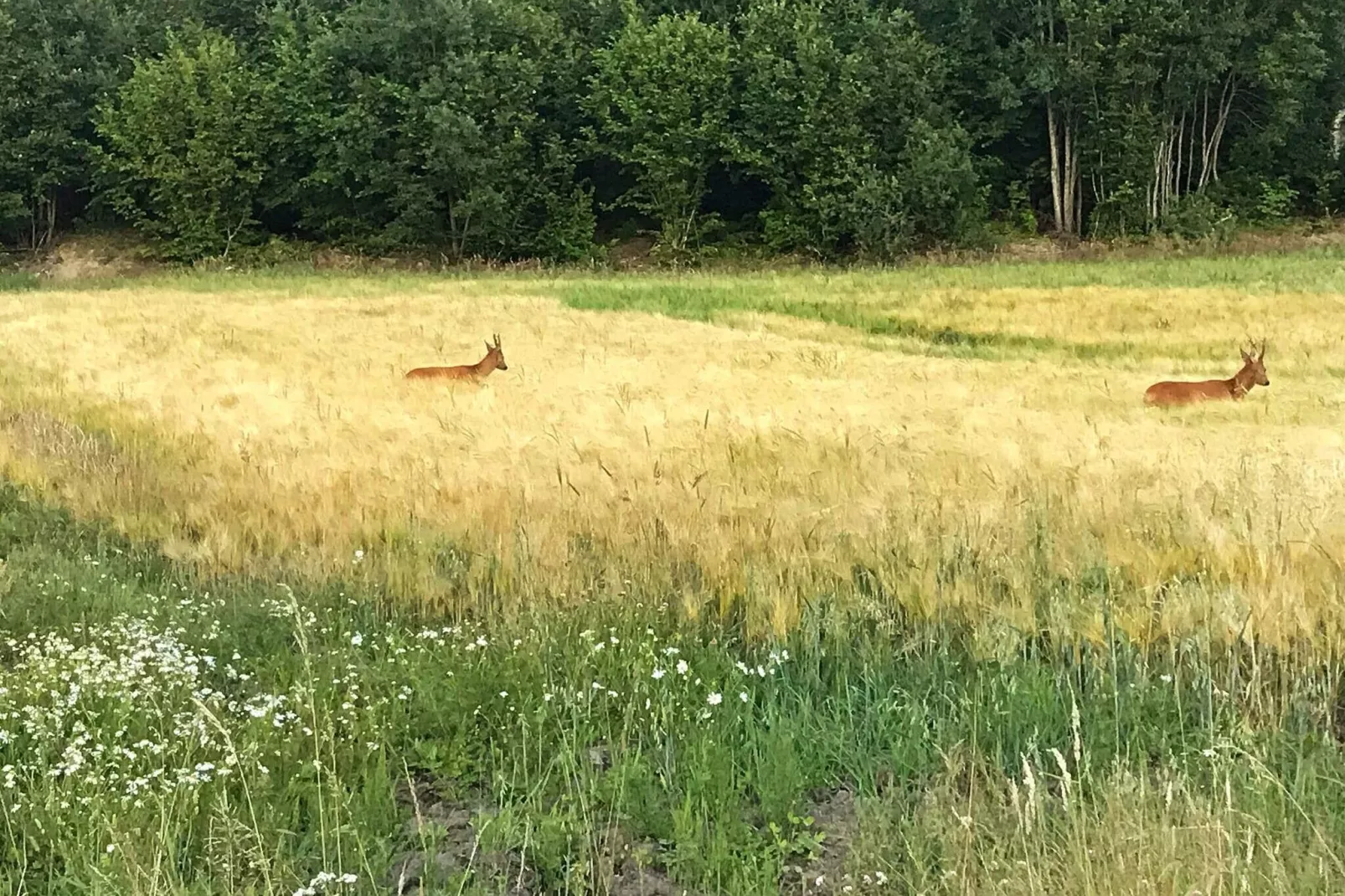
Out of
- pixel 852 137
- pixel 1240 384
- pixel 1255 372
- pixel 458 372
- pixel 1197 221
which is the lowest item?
pixel 1240 384

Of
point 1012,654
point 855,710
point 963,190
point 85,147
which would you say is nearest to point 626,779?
point 855,710

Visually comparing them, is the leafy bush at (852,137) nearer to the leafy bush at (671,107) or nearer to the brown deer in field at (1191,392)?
the leafy bush at (671,107)

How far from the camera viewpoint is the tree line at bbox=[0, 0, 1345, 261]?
42.9 meters

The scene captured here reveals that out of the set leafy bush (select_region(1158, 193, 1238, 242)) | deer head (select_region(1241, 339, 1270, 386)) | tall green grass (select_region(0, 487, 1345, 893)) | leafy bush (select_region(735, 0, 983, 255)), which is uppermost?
leafy bush (select_region(735, 0, 983, 255))

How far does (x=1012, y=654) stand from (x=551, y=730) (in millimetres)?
1859

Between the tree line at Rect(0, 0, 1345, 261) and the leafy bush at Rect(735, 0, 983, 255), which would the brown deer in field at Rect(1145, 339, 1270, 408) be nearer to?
the leafy bush at Rect(735, 0, 983, 255)

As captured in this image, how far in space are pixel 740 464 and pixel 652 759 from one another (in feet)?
15.5

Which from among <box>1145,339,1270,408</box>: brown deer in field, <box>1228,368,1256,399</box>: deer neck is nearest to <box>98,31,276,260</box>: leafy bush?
<box>1145,339,1270,408</box>: brown deer in field

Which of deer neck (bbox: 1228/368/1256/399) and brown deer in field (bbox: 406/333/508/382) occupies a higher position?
brown deer in field (bbox: 406/333/508/382)

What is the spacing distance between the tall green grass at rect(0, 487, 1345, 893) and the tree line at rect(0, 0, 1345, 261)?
39333 millimetres

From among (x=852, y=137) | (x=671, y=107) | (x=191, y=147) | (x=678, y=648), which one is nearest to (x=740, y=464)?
(x=678, y=648)

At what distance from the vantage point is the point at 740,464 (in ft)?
28.0

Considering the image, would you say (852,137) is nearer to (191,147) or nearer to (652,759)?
(191,147)

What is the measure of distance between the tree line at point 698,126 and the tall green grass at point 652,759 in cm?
3933
